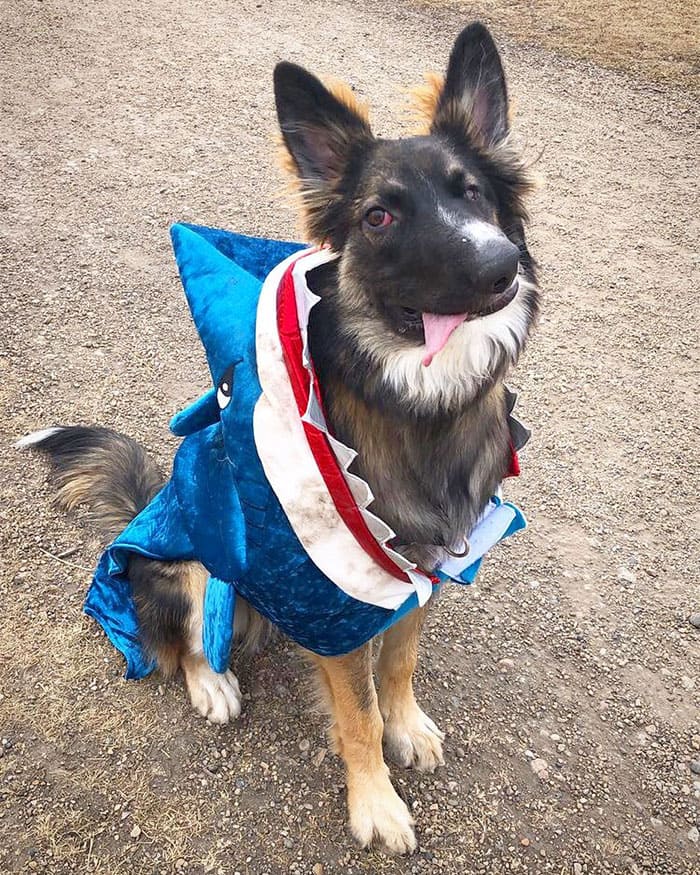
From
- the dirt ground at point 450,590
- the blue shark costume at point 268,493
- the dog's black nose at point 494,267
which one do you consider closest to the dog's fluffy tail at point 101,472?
the dirt ground at point 450,590

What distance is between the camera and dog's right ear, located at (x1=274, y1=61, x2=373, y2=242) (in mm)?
2248

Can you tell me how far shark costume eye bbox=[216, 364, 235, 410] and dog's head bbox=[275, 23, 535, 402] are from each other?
0.42 meters

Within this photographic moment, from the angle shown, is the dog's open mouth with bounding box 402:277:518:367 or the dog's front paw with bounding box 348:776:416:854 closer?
the dog's open mouth with bounding box 402:277:518:367

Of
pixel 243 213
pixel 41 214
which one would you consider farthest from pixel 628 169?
pixel 41 214

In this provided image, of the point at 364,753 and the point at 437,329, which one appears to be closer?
the point at 437,329

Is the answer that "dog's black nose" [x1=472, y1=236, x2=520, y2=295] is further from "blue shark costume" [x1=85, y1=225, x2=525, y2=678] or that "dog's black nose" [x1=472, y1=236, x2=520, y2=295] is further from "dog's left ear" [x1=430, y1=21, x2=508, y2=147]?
"dog's left ear" [x1=430, y1=21, x2=508, y2=147]

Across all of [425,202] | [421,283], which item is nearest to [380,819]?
[421,283]

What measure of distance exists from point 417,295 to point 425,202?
28 cm

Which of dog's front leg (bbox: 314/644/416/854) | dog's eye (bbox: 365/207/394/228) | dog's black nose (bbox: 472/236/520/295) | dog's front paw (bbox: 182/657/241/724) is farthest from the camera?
dog's front paw (bbox: 182/657/241/724)

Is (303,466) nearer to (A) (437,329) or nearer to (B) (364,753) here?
(A) (437,329)

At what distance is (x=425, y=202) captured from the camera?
7.05 ft

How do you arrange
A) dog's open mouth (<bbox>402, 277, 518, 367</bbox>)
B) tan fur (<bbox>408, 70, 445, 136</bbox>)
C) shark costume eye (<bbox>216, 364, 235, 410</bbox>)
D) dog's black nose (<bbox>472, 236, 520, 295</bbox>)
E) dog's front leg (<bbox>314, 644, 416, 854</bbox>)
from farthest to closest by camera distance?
dog's front leg (<bbox>314, 644, 416, 854</bbox>) < tan fur (<bbox>408, 70, 445, 136</bbox>) < shark costume eye (<bbox>216, 364, 235, 410</bbox>) < dog's open mouth (<bbox>402, 277, 518, 367</bbox>) < dog's black nose (<bbox>472, 236, 520, 295</bbox>)

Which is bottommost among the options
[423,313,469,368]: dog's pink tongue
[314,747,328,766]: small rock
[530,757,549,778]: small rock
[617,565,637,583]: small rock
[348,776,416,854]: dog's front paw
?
[314,747,328,766]: small rock

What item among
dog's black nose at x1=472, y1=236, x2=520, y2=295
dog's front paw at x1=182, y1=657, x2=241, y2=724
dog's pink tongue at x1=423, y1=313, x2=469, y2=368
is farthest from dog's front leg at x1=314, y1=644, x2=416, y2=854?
dog's black nose at x1=472, y1=236, x2=520, y2=295
